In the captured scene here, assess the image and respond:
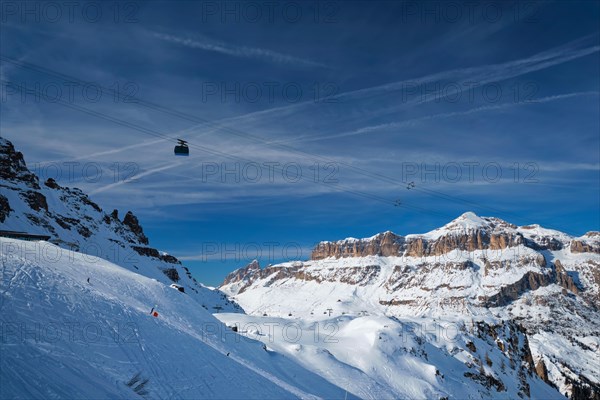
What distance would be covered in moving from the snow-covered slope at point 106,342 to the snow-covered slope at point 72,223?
152ft

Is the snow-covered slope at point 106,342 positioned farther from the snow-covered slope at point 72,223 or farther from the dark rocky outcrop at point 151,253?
the dark rocky outcrop at point 151,253

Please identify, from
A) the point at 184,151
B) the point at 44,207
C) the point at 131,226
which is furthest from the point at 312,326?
the point at 131,226

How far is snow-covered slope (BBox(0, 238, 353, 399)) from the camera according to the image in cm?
1216

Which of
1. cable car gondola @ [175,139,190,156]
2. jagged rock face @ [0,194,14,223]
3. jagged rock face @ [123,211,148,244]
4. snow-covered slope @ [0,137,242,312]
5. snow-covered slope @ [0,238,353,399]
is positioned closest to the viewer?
snow-covered slope @ [0,238,353,399]

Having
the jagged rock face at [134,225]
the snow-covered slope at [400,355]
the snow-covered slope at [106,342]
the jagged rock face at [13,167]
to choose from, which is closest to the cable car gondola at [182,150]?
the snow-covered slope at [106,342]

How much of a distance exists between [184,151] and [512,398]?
71832 millimetres

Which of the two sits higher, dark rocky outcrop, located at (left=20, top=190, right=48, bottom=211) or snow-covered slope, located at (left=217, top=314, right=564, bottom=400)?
dark rocky outcrop, located at (left=20, top=190, right=48, bottom=211)

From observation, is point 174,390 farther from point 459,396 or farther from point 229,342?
point 459,396

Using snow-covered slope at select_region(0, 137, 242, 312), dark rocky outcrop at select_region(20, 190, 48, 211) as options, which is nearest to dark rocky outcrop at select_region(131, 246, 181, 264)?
snow-covered slope at select_region(0, 137, 242, 312)

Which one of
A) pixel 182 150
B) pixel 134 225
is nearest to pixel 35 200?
pixel 134 225

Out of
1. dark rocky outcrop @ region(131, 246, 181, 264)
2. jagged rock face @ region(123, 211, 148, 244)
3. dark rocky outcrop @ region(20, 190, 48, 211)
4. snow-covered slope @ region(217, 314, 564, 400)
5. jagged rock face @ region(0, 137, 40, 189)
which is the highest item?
jagged rock face @ region(0, 137, 40, 189)

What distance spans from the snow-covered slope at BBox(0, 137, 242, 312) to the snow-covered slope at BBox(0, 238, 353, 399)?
152ft

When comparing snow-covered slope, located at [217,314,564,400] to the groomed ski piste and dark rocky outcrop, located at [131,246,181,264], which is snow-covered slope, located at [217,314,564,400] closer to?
the groomed ski piste

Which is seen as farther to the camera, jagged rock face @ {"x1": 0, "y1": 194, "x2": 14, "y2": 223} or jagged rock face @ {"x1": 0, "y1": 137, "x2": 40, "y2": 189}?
jagged rock face @ {"x1": 0, "y1": 137, "x2": 40, "y2": 189}
